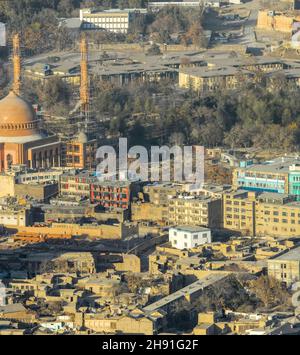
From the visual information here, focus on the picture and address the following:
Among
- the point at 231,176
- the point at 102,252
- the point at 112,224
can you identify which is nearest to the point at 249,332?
the point at 102,252

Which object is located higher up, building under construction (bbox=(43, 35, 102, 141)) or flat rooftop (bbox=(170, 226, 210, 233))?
building under construction (bbox=(43, 35, 102, 141))

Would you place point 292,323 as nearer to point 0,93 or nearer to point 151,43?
point 0,93

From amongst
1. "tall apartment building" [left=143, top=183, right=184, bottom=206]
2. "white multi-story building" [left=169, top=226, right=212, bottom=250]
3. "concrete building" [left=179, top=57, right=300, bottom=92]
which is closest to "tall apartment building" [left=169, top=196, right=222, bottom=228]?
"tall apartment building" [left=143, top=183, right=184, bottom=206]

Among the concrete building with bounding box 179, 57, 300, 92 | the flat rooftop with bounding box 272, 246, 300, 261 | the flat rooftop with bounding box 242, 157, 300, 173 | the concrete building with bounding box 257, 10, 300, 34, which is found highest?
the concrete building with bounding box 257, 10, 300, 34

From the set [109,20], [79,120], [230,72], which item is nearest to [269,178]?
[79,120]

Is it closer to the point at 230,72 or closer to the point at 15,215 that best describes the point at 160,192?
the point at 15,215

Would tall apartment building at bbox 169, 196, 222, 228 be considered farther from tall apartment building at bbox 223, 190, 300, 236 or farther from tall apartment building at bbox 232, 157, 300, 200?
tall apartment building at bbox 232, 157, 300, 200
